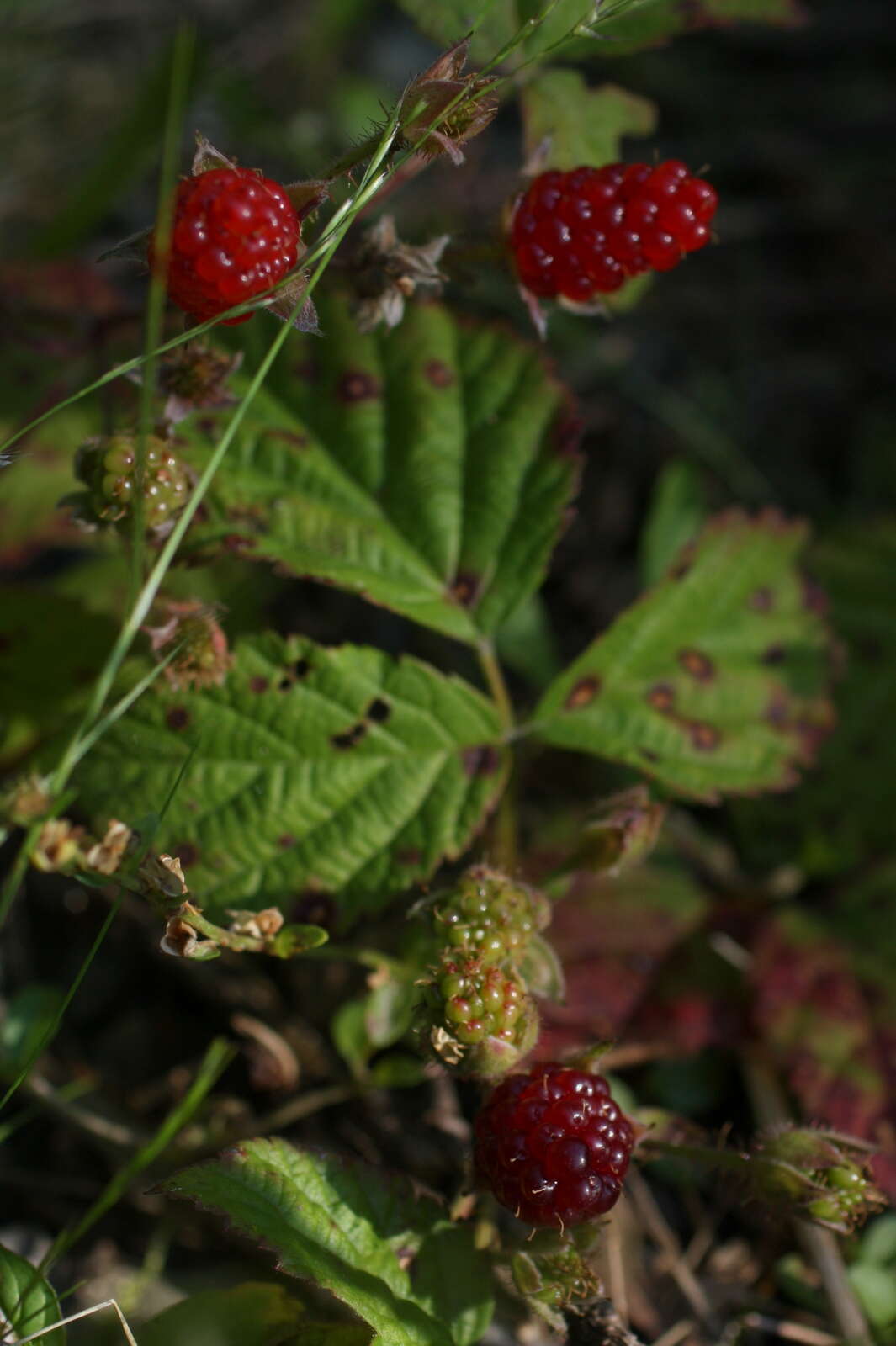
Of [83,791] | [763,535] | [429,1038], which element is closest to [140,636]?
[83,791]

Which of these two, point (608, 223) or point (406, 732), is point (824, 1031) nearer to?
point (406, 732)

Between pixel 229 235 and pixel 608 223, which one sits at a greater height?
pixel 229 235

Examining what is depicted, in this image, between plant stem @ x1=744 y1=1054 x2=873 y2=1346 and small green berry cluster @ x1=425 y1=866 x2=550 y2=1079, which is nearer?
small green berry cluster @ x1=425 y1=866 x2=550 y2=1079

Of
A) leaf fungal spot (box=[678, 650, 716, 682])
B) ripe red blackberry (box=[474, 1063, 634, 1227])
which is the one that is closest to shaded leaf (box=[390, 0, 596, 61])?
leaf fungal spot (box=[678, 650, 716, 682])

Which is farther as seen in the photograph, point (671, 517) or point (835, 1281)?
point (671, 517)

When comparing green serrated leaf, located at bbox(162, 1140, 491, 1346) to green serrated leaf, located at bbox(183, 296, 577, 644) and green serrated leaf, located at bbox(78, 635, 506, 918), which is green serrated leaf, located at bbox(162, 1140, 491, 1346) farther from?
green serrated leaf, located at bbox(183, 296, 577, 644)

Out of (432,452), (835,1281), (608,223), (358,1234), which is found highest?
(608,223)

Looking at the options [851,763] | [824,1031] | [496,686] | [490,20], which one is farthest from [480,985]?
[490,20]
